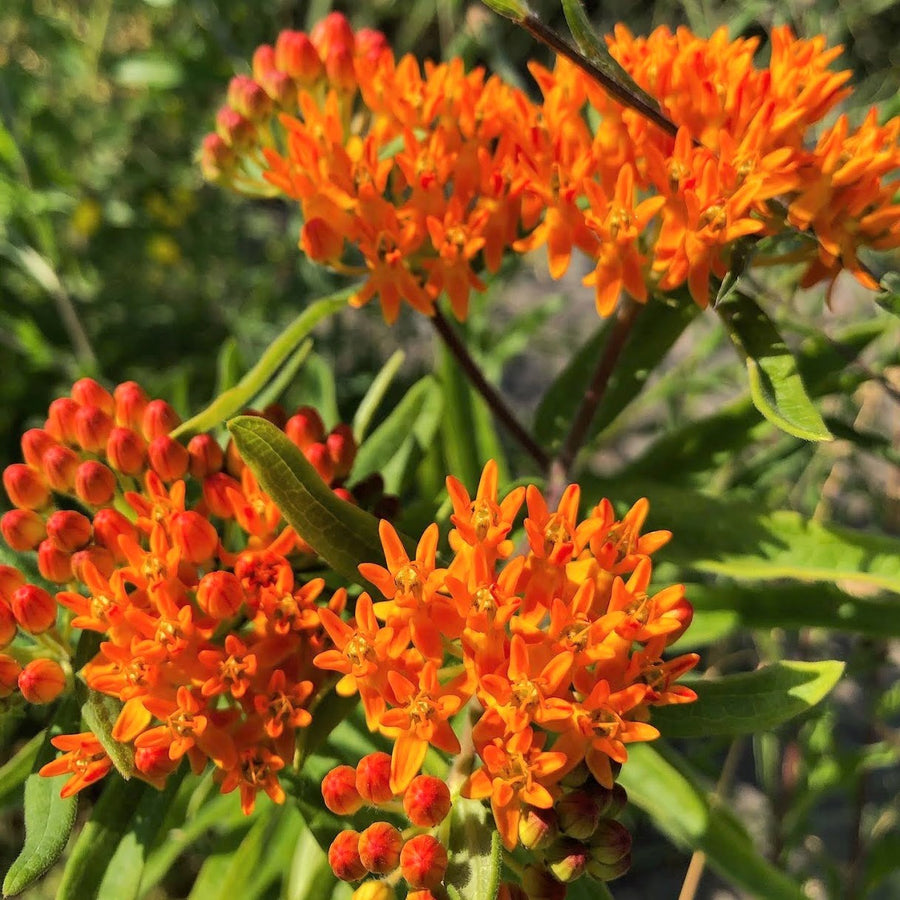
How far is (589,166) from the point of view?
1178 millimetres

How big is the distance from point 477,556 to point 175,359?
2.18 metres

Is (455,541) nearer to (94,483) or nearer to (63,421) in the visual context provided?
(94,483)

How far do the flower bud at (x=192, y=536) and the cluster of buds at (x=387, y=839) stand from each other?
0.97ft

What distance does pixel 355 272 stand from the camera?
126 cm

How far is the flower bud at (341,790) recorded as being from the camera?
961 millimetres

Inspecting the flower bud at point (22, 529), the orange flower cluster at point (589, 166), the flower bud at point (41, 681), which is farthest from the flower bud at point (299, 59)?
the flower bud at point (41, 681)

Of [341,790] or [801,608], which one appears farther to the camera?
[801,608]

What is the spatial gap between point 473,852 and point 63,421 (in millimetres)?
765

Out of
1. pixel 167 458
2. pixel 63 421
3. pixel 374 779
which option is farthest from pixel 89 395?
pixel 374 779

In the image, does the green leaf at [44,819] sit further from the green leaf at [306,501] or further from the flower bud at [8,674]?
the green leaf at [306,501]

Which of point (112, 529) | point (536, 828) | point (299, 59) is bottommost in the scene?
point (536, 828)

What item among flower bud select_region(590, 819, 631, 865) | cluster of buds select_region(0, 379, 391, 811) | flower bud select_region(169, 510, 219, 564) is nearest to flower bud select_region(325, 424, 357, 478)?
cluster of buds select_region(0, 379, 391, 811)

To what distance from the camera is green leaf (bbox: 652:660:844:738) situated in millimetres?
1089

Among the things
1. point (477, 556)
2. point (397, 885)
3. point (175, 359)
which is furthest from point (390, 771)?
point (175, 359)
